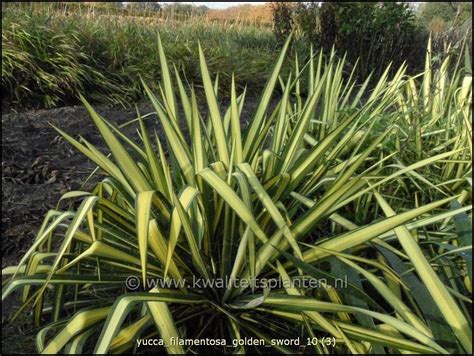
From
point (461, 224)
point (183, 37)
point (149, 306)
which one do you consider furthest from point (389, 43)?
point (149, 306)

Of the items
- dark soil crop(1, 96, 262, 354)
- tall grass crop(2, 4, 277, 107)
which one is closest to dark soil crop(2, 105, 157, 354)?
dark soil crop(1, 96, 262, 354)

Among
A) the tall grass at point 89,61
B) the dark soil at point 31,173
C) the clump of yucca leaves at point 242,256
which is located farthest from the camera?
the tall grass at point 89,61

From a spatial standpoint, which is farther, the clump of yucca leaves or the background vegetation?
the background vegetation

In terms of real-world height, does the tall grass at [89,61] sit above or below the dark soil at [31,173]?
above

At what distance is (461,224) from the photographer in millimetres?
1406

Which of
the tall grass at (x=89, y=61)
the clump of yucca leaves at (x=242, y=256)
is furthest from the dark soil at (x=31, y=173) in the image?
the tall grass at (x=89, y=61)

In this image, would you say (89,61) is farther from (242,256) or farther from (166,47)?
(242,256)

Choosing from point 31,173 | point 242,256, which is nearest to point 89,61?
point 31,173

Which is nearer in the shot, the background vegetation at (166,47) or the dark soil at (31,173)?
the dark soil at (31,173)

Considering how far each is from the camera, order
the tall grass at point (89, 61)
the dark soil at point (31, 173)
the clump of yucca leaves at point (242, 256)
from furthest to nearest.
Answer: the tall grass at point (89, 61) → the dark soil at point (31, 173) → the clump of yucca leaves at point (242, 256)

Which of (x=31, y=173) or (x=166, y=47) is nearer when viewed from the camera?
(x=31, y=173)

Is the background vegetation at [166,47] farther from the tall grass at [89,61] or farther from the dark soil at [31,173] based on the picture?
the dark soil at [31,173]

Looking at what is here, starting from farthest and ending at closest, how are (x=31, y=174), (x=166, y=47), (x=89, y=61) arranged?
(x=166, y=47) < (x=89, y=61) < (x=31, y=174)

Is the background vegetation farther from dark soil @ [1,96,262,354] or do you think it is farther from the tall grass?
dark soil @ [1,96,262,354]
